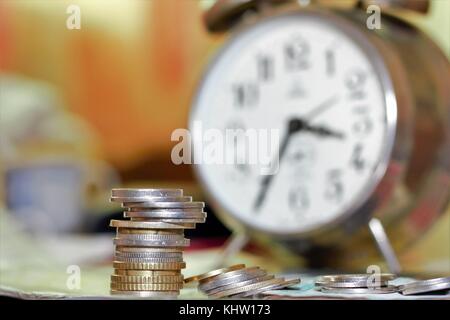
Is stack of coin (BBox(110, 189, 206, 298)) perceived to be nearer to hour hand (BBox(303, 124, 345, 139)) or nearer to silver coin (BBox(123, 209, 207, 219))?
silver coin (BBox(123, 209, 207, 219))

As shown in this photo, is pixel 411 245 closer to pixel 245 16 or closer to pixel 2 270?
pixel 245 16

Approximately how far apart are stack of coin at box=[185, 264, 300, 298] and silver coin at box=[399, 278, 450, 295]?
0.13 meters

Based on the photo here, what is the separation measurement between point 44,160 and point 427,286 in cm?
121

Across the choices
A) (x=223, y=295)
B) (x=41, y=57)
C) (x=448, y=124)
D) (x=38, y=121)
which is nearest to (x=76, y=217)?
(x=38, y=121)

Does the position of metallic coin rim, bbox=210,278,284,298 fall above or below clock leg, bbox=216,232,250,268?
below

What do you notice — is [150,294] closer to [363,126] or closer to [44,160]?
[363,126]

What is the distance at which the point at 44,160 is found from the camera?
2.05 meters

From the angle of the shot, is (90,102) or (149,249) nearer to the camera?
(149,249)

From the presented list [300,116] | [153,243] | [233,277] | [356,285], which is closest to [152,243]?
[153,243]

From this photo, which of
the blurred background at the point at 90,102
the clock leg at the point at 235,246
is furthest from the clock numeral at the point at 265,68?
the blurred background at the point at 90,102

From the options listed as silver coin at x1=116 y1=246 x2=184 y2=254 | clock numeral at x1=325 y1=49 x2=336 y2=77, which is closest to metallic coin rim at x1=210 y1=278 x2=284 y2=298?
silver coin at x1=116 y1=246 x2=184 y2=254

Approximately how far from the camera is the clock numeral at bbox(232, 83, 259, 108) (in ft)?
4.59

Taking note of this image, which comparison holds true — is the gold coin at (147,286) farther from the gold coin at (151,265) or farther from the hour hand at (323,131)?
the hour hand at (323,131)

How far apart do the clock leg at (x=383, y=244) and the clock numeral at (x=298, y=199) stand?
10 cm
